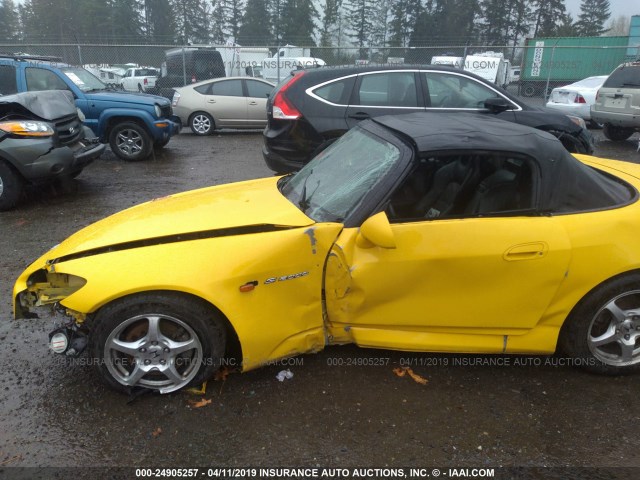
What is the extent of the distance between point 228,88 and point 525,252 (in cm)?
1118

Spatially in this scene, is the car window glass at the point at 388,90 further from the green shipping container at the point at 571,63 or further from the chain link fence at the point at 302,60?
the green shipping container at the point at 571,63

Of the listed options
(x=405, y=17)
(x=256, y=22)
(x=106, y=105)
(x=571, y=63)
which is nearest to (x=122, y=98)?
(x=106, y=105)

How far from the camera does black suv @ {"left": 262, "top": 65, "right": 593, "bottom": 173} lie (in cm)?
623

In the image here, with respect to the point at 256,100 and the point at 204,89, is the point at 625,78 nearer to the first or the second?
the point at 256,100

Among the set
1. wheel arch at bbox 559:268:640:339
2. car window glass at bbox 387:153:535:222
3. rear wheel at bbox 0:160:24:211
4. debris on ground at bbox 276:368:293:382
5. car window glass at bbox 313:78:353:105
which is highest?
car window glass at bbox 313:78:353:105

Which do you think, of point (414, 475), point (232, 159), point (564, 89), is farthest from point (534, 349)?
point (564, 89)

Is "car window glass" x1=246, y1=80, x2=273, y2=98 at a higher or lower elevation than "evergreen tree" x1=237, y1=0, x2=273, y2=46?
lower

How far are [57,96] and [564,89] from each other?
12.3m

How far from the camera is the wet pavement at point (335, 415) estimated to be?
2367 millimetres

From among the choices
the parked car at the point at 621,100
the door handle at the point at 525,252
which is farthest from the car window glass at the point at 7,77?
the parked car at the point at 621,100

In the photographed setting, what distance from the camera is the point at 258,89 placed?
12562mm

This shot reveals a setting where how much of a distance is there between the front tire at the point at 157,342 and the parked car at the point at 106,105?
7.39m

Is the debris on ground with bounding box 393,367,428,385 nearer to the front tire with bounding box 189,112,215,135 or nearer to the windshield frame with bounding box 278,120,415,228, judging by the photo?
the windshield frame with bounding box 278,120,415,228

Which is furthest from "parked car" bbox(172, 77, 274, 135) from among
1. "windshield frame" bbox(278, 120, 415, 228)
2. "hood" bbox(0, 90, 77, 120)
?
"windshield frame" bbox(278, 120, 415, 228)
